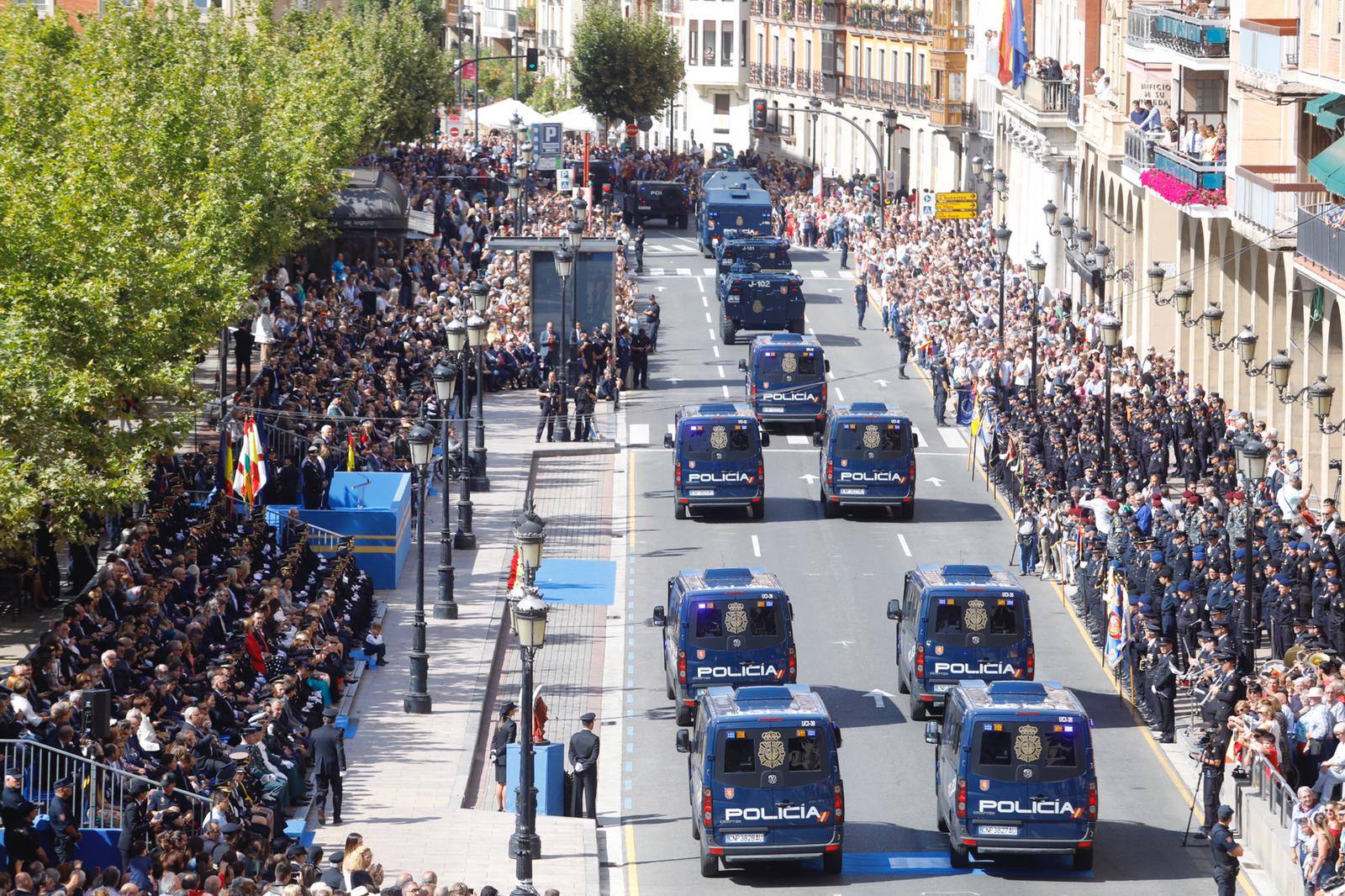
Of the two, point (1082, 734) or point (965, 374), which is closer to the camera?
point (1082, 734)

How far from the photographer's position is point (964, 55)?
309ft

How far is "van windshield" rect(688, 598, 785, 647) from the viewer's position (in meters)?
29.8

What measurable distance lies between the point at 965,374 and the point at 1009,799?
2822 centimetres

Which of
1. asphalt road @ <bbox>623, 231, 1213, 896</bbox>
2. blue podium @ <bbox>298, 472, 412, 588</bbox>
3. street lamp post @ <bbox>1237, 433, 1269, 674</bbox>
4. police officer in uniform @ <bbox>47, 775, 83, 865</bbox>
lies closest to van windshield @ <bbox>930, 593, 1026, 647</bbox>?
asphalt road @ <bbox>623, 231, 1213, 896</bbox>

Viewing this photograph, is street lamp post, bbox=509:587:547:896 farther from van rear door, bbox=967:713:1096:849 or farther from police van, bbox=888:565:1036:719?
police van, bbox=888:565:1036:719

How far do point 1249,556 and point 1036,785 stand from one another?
671 centimetres

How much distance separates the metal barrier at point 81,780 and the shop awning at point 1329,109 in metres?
27.0

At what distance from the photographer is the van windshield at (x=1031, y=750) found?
957 inches

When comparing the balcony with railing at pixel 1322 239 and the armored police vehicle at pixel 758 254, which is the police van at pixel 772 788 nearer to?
the balcony with railing at pixel 1322 239

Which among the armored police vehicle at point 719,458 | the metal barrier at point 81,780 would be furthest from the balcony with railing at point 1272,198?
the metal barrier at point 81,780

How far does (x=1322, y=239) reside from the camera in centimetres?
4084

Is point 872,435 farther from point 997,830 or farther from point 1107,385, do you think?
point 997,830

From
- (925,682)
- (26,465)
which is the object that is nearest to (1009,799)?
(925,682)

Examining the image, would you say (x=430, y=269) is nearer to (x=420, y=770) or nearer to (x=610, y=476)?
(x=610, y=476)
